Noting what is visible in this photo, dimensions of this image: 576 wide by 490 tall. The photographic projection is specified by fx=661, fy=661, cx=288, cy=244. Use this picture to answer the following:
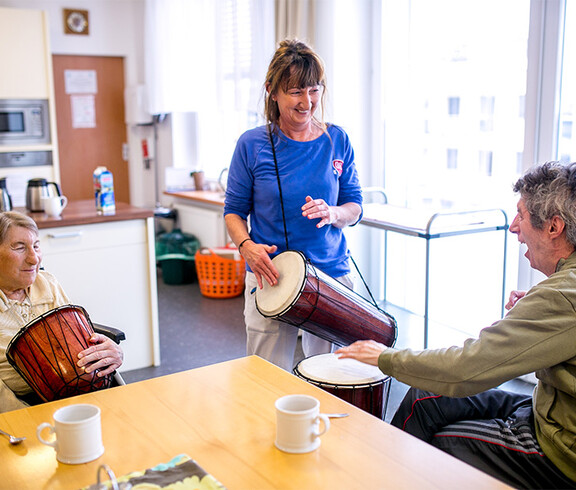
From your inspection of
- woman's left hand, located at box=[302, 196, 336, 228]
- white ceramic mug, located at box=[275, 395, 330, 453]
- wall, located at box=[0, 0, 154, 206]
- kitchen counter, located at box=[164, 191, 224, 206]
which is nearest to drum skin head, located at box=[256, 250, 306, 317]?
woman's left hand, located at box=[302, 196, 336, 228]

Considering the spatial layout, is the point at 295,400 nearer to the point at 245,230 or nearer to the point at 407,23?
the point at 245,230

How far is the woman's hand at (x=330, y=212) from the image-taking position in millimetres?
2117

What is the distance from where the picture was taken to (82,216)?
327 centimetres

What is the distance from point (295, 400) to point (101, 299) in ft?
7.53

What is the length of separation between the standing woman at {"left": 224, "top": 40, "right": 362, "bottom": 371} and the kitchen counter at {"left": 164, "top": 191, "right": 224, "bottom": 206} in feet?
9.59

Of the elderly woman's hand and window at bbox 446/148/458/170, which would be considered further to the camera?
window at bbox 446/148/458/170

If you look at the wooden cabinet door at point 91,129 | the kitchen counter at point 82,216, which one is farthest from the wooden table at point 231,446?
the wooden cabinet door at point 91,129

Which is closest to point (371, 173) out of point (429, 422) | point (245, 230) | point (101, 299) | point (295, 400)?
point (101, 299)

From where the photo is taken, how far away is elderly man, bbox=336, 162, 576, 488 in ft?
4.69

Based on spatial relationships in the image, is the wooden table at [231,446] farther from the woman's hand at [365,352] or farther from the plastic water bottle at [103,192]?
the plastic water bottle at [103,192]

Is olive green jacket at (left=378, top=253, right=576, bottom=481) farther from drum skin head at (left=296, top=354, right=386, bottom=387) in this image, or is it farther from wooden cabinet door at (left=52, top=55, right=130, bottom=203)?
wooden cabinet door at (left=52, top=55, right=130, bottom=203)

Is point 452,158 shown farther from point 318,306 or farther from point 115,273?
point 318,306

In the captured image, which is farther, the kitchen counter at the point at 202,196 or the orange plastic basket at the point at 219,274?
the kitchen counter at the point at 202,196

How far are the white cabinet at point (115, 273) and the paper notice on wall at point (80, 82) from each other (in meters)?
3.55
